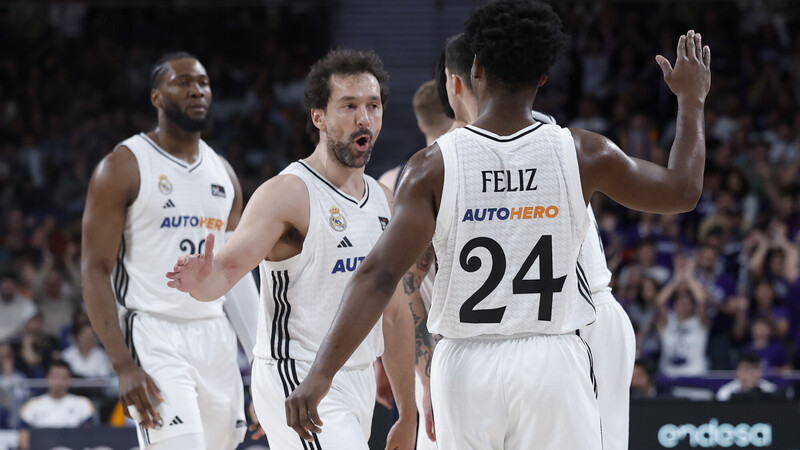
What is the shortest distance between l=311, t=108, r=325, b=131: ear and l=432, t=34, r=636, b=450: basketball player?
64 cm

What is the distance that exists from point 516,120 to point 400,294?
167cm

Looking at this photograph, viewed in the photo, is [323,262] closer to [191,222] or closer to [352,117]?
[352,117]

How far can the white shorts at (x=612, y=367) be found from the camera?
4.38m

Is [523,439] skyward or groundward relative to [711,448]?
skyward

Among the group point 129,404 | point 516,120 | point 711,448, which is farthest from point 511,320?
point 711,448

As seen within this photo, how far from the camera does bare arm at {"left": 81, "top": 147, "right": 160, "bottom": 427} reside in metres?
5.15

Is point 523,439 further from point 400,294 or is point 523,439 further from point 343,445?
point 400,294

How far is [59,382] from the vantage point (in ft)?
30.6

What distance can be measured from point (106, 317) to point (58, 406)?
4615 millimetres

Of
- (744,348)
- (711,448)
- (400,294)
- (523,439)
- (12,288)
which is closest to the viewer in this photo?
(523,439)

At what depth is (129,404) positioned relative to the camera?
5.15 meters

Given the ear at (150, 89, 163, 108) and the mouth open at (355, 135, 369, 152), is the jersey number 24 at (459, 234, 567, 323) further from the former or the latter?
the ear at (150, 89, 163, 108)

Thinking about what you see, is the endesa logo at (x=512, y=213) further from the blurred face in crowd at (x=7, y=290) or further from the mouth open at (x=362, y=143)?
the blurred face in crowd at (x=7, y=290)

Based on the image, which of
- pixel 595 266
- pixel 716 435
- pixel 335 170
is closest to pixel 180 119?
pixel 335 170
